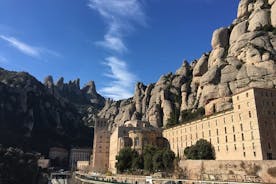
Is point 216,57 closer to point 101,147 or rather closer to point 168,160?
point 168,160

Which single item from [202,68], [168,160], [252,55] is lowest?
[168,160]

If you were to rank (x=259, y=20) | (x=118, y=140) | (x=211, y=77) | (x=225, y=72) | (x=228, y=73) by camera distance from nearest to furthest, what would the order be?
(x=228, y=73), (x=225, y=72), (x=211, y=77), (x=259, y=20), (x=118, y=140)

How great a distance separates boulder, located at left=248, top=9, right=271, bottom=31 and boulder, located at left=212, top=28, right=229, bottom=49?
34.5 ft

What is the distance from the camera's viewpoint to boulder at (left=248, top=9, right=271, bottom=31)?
9893cm

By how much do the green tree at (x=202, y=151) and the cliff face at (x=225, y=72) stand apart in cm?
1368

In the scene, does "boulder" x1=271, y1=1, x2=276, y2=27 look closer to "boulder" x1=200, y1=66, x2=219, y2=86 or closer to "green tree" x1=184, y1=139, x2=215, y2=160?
"boulder" x1=200, y1=66, x2=219, y2=86

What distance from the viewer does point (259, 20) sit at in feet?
329

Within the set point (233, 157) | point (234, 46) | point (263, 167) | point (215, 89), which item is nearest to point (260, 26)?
point (234, 46)

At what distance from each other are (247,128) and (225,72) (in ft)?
108

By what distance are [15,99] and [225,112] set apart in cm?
15646

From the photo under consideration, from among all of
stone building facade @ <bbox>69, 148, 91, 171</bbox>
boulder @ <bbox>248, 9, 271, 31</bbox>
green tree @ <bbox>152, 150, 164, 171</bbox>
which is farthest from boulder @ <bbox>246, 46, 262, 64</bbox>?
stone building facade @ <bbox>69, 148, 91, 171</bbox>

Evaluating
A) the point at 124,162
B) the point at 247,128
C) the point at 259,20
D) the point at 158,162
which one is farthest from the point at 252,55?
the point at 124,162

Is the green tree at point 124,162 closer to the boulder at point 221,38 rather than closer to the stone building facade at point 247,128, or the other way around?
the stone building facade at point 247,128

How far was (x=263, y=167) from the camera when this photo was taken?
49500 millimetres
